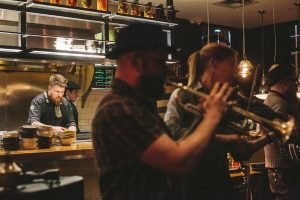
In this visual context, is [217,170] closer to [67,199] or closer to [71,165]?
[67,199]

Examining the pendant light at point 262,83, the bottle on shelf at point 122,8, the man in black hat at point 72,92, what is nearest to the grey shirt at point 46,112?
the man in black hat at point 72,92

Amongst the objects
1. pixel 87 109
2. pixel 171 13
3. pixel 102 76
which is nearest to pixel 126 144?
pixel 171 13

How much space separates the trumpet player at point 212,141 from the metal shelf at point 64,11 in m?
2.97

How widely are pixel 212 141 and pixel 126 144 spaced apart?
973mm

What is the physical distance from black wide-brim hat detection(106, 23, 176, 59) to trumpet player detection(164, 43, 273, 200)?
703mm

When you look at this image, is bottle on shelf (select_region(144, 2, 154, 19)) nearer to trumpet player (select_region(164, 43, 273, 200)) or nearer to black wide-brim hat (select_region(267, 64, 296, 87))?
black wide-brim hat (select_region(267, 64, 296, 87))

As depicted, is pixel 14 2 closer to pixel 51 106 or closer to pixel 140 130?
pixel 51 106

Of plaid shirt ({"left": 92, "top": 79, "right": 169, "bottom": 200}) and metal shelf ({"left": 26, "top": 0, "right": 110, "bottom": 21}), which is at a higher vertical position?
metal shelf ({"left": 26, "top": 0, "right": 110, "bottom": 21})

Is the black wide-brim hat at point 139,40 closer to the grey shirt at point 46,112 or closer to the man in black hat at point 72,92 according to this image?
the grey shirt at point 46,112

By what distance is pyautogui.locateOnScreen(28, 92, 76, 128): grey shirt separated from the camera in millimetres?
6012

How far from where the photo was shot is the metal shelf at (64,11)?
16.9ft

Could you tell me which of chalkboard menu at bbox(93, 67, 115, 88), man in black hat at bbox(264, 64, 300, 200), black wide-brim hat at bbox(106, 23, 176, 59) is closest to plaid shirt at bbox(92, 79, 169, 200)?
black wide-brim hat at bbox(106, 23, 176, 59)

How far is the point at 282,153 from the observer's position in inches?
161

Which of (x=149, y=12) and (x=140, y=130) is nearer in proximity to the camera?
(x=140, y=130)
